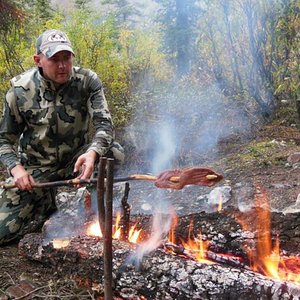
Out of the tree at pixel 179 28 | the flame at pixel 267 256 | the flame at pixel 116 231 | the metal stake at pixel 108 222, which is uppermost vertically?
the tree at pixel 179 28

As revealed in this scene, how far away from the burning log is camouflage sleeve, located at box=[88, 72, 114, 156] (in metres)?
0.85

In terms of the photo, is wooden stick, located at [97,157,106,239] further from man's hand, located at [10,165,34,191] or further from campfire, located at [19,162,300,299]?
man's hand, located at [10,165,34,191]

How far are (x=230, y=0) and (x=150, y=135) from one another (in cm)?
269

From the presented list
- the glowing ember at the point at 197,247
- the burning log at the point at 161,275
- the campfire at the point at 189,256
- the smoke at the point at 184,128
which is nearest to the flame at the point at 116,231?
the campfire at the point at 189,256

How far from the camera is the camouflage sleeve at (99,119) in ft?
11.6

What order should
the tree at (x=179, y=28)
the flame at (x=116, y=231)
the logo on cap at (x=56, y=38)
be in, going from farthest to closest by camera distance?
the tree at (x=179, y=28) → the logo on cap at (x=56, y=38) → the flame at (x=116, y=231)

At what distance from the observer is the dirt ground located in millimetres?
2881

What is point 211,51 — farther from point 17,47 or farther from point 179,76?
point 179,76

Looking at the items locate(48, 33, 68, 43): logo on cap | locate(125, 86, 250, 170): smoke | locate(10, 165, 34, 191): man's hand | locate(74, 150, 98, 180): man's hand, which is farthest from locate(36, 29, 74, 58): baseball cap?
locate(125, 86, 250, 170): smoke

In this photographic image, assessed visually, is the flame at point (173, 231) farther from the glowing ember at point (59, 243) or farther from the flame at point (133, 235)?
the glowing ember at point (59, 243)

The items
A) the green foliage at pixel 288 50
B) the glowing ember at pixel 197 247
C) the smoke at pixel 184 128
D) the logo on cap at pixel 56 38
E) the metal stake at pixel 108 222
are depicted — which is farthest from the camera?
the smoke at pixel 184 128

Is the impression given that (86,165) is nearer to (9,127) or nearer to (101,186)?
(101,186)

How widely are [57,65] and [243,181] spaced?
2360 mm

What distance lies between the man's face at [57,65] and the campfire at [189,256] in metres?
1.12
